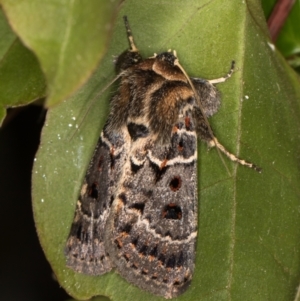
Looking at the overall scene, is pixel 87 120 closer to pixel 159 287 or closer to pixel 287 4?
pixel 159 287

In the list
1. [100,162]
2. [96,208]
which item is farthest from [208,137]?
[96,208]

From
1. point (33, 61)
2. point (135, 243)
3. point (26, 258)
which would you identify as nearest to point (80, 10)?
point (33, 61)

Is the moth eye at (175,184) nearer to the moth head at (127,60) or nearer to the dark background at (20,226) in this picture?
the moth head at (127,60)

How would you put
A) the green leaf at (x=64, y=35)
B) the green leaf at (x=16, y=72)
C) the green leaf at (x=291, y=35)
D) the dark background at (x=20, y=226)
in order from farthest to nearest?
the dark background at (x=20, y=226) < the green leaf at (x=291, y=35) < the green leaf at (x=16, y=72) < the green leaf at (x=64, y=35)

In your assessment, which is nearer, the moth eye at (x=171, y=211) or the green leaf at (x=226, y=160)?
the green leaf at (x=226, y=160)

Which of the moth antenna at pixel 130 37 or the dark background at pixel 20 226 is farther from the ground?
the moth antenna at pixel 130 37

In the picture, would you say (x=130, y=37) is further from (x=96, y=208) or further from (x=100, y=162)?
(x=96, y=208)

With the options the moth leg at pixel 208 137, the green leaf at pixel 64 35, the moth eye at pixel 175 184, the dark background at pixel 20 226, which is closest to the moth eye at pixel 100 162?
the moth eye at pixel 175 184
